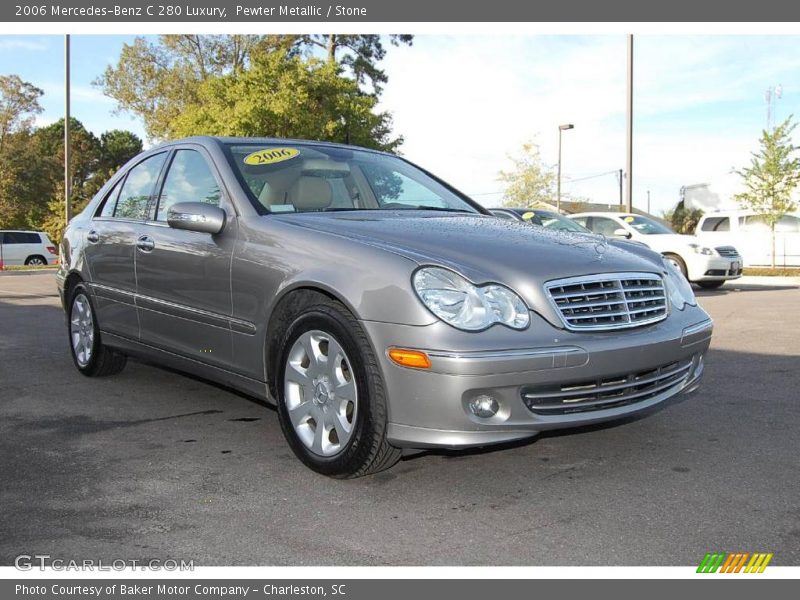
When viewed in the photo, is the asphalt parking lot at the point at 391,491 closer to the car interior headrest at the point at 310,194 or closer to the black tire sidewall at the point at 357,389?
the black tire sidewall at the point at 357,389

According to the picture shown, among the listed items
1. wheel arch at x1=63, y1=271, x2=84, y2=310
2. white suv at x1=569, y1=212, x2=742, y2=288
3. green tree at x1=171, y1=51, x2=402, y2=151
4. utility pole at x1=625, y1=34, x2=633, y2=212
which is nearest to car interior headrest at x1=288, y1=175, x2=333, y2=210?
wheel arch at x1=63, y1=271, x2=84, y2=310

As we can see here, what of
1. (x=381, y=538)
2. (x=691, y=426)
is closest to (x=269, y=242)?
(x=381, y=538)

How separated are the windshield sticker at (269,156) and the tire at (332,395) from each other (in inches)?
50.4

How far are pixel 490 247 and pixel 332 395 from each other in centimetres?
98

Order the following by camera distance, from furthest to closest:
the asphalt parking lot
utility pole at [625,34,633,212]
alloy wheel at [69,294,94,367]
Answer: utility pole at [625,34,633,212] → alloy wheel at [69,294,94,367] → the asphalt parking lot

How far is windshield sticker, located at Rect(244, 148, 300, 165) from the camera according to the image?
4.59m

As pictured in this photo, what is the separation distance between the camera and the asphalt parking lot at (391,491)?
2857 mm

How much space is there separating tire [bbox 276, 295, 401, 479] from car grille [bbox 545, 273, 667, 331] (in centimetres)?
85

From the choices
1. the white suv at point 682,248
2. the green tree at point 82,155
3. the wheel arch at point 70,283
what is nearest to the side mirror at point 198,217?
the wheel arch at point 70,283

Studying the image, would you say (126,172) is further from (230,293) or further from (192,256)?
(230,293)

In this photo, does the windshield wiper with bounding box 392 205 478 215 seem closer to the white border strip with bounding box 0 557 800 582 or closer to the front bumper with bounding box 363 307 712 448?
the front bumper with bounding box 363 307 712 448
